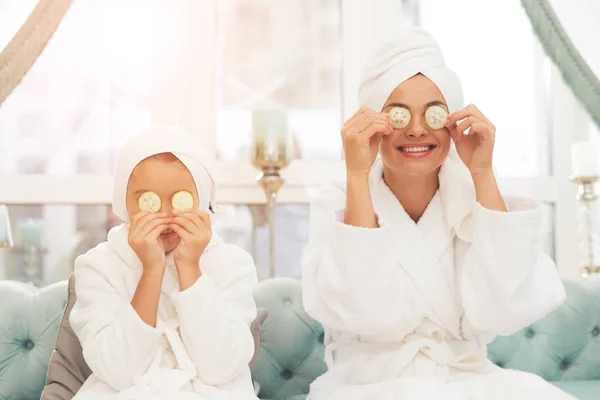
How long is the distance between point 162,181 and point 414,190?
62cm

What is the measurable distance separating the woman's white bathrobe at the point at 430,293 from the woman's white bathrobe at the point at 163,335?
7.8 inches

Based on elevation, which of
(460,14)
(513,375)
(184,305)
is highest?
(460,14)

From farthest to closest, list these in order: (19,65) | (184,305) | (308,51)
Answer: (308,51) < (19,65) < (184,305)

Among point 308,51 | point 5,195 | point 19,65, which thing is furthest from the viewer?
point 308,51

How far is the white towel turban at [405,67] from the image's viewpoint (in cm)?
150

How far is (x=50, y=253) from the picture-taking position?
304 centimetres

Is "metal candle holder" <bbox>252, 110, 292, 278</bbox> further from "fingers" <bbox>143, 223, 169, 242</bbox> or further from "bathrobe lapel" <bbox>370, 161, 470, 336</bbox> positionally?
"fingers" <bbox>143, 223, 169, 242</bbox>

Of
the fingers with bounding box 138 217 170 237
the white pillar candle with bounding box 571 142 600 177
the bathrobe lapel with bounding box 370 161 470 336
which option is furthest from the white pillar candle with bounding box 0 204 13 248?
the white pillar candle with bounding box 571 142 600 177

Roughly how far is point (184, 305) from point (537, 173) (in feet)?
7.88

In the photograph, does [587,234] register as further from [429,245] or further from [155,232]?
[155,232]

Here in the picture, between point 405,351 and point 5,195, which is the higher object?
point 5,195

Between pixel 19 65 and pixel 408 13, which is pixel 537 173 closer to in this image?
pixel 408 13

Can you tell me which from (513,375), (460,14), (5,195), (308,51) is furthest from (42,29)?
(513,375)

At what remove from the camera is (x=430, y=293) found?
1.48 m
